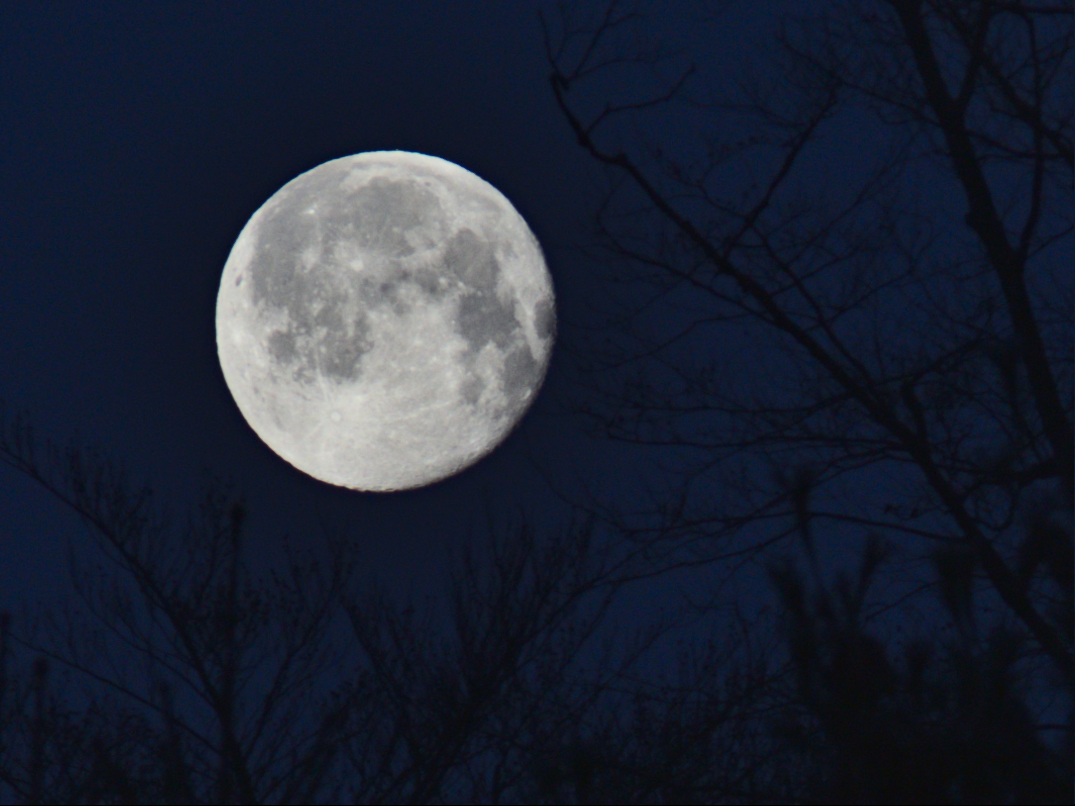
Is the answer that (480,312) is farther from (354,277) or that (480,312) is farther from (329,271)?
(329,271)

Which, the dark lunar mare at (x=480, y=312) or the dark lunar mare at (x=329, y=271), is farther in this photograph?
the dark lunar mare at (x=480, y=312)

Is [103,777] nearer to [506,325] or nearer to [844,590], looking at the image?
[506,325]

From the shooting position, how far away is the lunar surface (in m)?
7.83

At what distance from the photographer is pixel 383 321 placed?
7789 millimetres

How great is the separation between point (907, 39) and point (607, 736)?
5.25 metres

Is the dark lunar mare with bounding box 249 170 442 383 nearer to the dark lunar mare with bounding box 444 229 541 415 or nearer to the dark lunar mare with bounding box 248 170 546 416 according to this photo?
the dark lunar mare with bounding box 248 170 546 416

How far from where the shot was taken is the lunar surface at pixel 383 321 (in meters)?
7.83

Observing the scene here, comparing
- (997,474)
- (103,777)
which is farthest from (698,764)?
(103,777)

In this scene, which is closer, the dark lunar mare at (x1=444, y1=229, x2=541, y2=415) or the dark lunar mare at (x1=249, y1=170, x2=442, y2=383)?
the dark lunar mare at (x1=249, y1=170, x2=442, y2=383)

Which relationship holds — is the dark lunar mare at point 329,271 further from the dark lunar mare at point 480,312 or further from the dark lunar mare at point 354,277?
the dark lunar mare at point 480,312

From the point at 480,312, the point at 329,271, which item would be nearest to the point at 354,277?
the point at 329,271

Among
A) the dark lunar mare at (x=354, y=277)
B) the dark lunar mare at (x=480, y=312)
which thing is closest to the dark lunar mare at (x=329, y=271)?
the dark lunar mare at (x=354, y=277)

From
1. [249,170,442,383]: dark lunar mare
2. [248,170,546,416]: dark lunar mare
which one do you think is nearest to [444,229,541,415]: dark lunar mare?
[248,170,546,416]: dark lunar mare

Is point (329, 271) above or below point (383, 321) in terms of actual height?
above
